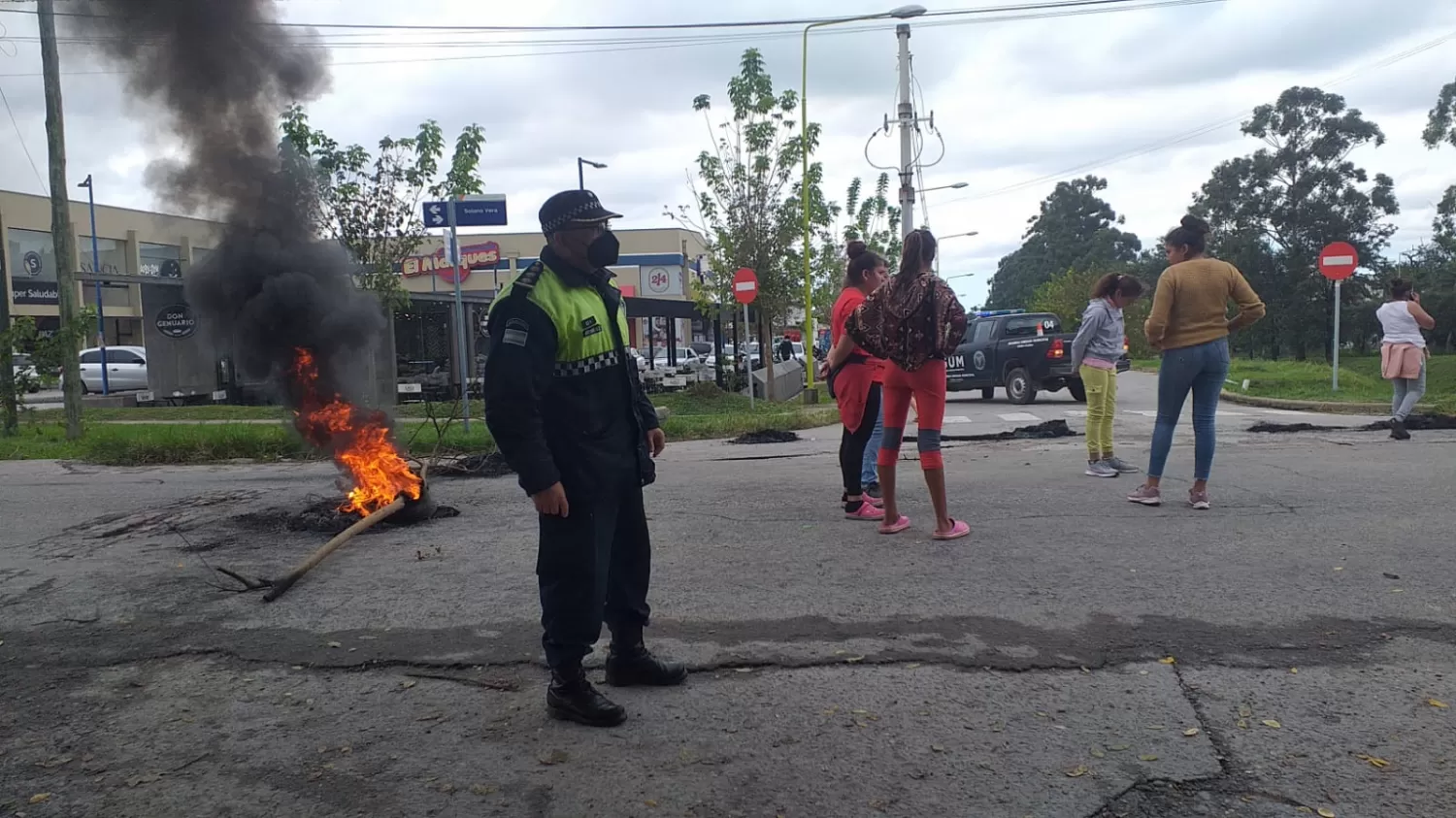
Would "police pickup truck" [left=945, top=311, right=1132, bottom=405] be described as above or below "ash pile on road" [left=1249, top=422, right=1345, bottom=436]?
above

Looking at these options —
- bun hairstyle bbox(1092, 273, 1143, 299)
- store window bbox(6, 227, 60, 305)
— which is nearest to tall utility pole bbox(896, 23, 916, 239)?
bun hairstyle bbox(1092, 273, 1143, 299)

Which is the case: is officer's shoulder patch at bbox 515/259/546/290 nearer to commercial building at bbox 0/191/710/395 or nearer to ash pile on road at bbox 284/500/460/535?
commercial building at bbox 0/191/710/395

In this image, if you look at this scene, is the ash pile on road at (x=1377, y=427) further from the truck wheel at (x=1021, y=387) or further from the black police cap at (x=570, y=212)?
the black police cap at (x=570, y=212)

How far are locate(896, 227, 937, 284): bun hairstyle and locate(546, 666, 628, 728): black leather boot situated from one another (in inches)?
130

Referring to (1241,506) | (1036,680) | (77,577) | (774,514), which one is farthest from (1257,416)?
(77,577)

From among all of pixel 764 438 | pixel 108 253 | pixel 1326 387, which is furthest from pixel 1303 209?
pixel 108 253

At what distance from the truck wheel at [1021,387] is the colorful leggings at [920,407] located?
13.7m

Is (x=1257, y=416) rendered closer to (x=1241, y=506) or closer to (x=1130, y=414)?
(x=1130, y=414)

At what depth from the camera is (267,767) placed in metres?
3.00

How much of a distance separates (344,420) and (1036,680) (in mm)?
5005

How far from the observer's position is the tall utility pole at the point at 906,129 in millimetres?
20547

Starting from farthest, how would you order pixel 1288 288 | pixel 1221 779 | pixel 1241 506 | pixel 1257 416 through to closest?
pixel 1288 288
pixel 1257 416
pixel 1241 506
pixel 1221 779

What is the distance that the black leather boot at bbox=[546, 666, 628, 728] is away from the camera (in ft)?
10.6

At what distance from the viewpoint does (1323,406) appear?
1534cm
